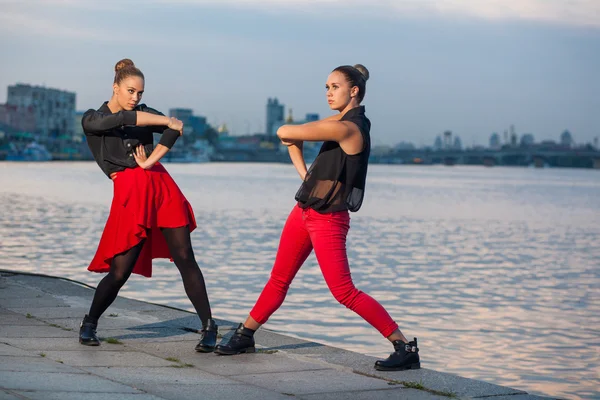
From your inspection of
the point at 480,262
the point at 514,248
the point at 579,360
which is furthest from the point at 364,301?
the point at 514,248

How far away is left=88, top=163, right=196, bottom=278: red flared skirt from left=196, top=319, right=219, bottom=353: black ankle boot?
611mm

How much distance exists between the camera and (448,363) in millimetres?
9930

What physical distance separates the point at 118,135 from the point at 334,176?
1.32 meters

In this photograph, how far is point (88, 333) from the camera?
20.5 ft

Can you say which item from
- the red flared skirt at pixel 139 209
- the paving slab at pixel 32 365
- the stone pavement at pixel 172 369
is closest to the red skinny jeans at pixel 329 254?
the stone pavement at pixel 172 369

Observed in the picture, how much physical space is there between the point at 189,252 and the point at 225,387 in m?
1.29

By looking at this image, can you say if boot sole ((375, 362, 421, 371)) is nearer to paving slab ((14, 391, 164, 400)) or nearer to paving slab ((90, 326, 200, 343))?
paving slab ((90, 326, 200, 343))

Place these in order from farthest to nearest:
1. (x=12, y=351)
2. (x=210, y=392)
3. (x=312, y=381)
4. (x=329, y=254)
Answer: (x=329, y=254)
(x=12, y=351)
(x=312, y=381)
(x=210, y=392)

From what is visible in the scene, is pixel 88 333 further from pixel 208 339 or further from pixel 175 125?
pixel 175 125

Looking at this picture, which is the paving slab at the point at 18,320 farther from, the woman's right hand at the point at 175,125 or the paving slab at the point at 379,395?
the paving slab at the point at 379,395

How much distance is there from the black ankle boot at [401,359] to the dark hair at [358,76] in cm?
138

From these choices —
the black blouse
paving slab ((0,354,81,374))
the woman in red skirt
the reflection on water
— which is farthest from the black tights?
the reflection on water

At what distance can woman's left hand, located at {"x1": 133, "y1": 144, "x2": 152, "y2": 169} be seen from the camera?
241 inches

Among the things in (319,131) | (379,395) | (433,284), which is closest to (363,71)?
(319,131)
